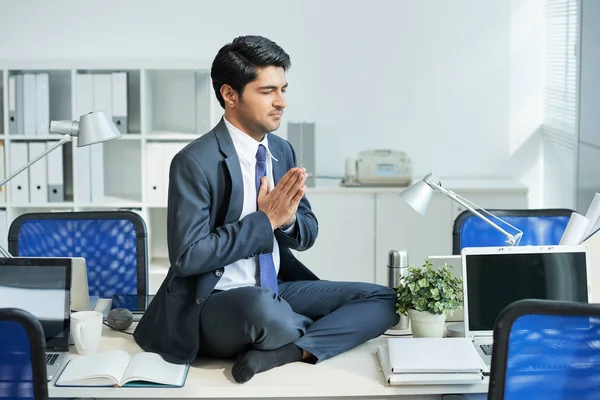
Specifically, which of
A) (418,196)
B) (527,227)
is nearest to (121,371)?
(418,196)

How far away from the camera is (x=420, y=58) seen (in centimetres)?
536

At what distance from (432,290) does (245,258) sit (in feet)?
1.65

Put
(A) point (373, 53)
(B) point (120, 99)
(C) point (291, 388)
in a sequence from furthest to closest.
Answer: (A) point (373, 53) → (B) point (120, 99) → (C) point (291, 388)

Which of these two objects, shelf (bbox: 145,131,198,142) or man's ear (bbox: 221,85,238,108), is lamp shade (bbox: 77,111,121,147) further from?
shelf (bbox: 145,131,198,142)

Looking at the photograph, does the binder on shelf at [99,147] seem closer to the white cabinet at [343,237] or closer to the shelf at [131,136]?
the shelf at [131,136]

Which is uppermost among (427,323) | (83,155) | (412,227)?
(83,155)

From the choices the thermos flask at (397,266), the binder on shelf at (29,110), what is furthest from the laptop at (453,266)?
the binder on shelf at (29,110)

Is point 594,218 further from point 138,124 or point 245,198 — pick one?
point 138,124

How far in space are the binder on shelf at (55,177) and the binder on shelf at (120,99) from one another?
0.34 meters

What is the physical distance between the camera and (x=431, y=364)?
2246 mm

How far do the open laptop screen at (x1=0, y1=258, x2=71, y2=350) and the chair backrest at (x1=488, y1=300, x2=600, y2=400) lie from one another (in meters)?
1.11

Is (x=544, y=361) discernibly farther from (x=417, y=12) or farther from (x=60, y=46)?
(x=60, y=46)

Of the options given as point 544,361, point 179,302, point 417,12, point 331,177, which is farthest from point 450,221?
point 544,361

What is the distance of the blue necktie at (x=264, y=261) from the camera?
2.64 metres
